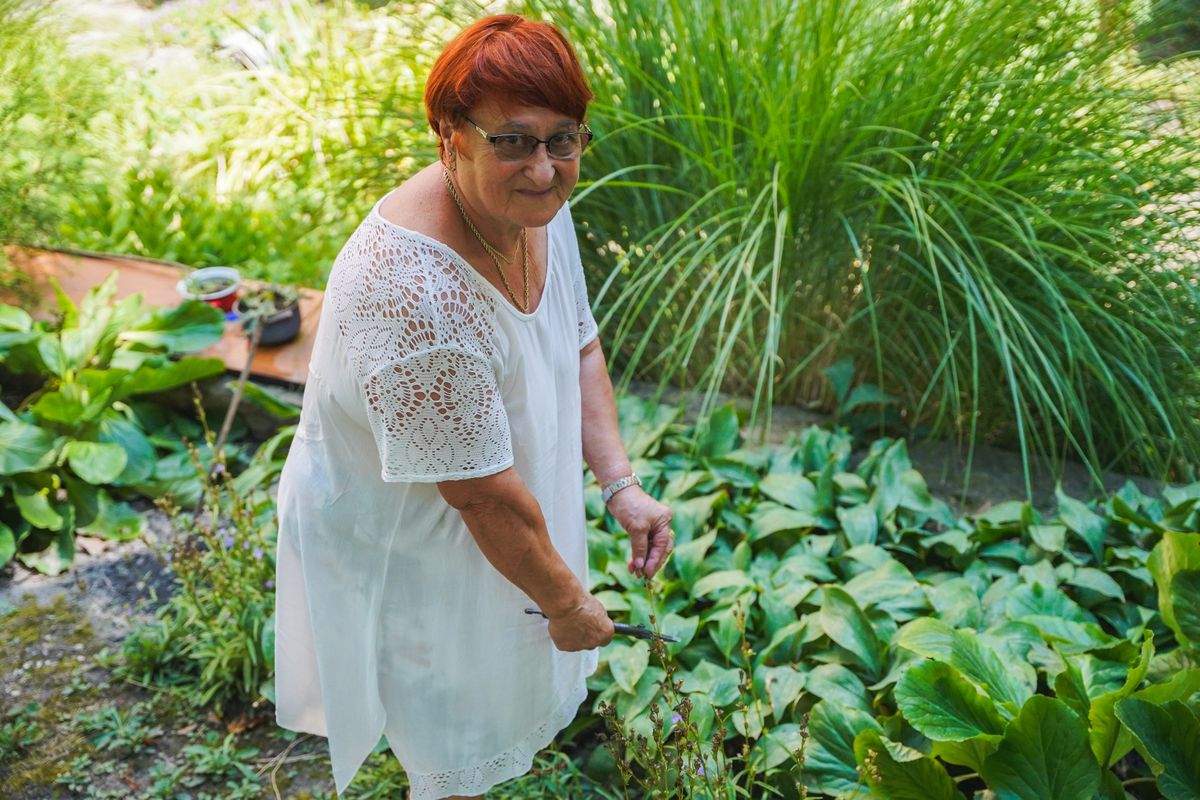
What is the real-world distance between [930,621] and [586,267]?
5.61 ft

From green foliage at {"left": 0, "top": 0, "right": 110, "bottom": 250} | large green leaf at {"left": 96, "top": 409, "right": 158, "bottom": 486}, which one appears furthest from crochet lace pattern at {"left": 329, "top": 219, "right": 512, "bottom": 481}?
green foliage at {"left": 0, "top": 0, "right": 110, "bottom": 250}

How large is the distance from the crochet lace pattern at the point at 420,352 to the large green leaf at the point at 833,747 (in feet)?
3.13

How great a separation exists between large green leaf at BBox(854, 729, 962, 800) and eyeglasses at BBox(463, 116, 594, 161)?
113 centimetres

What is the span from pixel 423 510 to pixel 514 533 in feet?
0.66

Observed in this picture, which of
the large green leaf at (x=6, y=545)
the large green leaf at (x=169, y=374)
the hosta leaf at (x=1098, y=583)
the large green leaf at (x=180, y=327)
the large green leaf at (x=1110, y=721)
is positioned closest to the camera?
the large green leaf at (x=1110, y=721)

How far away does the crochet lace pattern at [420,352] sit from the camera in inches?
54.7

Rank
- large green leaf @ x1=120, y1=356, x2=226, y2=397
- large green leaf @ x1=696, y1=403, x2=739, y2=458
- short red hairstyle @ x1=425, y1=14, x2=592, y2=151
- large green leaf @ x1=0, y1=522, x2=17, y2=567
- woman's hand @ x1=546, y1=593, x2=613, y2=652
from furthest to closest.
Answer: large green leaf @ x1=120, y1=356, x2=226, y2=397 → large green leaf @ x1=696, y1=403, x2=739, y2=458 → large green leaf @ x1=0, y1=522, x2=17, y2=567 → woman's hand @ x1=546, y1=593, x2=613, y2=652 → short red hairstyle @ x1=425, y1=14, x2=592, y2=151

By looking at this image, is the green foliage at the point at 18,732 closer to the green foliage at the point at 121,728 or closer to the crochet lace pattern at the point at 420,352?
the green foliage at the point at 121,728

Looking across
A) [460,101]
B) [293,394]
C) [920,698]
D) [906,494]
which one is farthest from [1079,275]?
[293,394]

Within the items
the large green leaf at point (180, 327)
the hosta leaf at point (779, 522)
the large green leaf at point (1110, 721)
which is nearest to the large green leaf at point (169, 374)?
the large green leaf at point (180, 327)

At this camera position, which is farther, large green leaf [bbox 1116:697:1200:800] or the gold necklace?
large green leaf [bbox 1116:697:1200:800]

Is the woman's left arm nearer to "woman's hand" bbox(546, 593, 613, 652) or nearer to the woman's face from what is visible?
"woman's hand" bbox(546, 593, 613, 652)

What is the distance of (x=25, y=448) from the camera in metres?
3.08

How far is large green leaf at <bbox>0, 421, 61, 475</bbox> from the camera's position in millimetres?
3043
